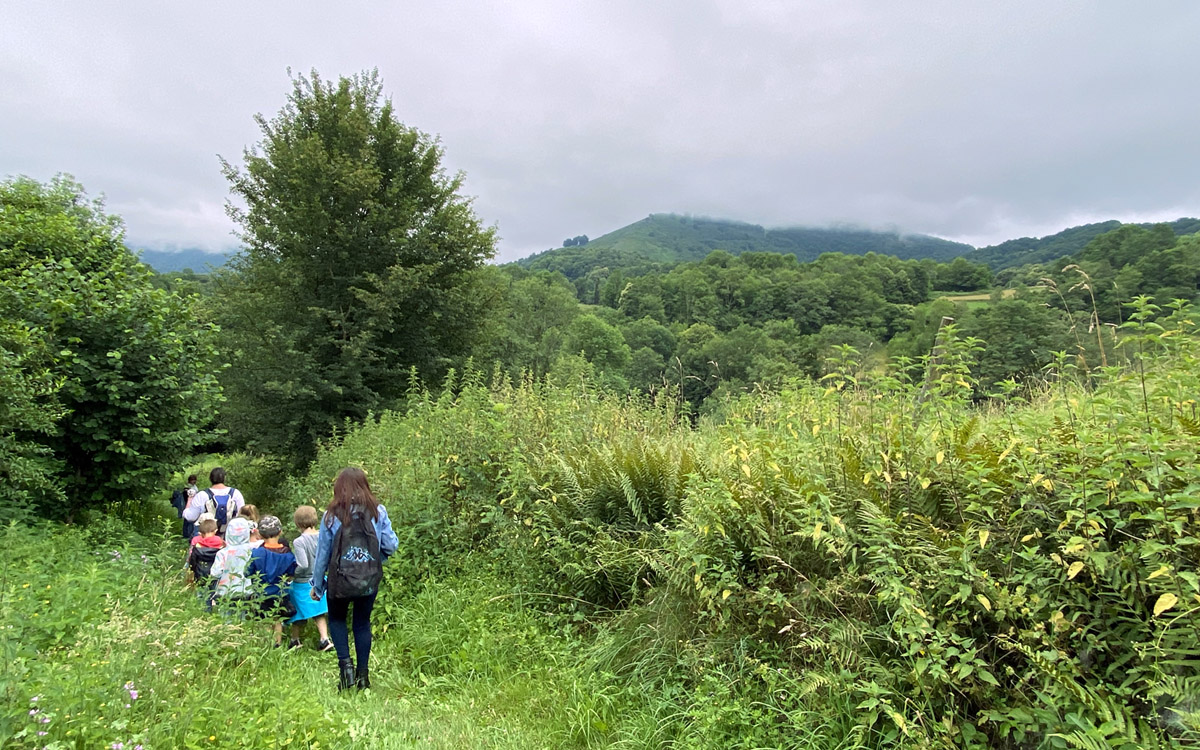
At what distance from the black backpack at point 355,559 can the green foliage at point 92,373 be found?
5142 mm

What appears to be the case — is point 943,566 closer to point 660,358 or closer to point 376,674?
point 376,674

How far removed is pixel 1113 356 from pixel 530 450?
5.30 m

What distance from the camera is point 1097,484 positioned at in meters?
2.66

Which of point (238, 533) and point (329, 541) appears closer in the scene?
point (329, 541)

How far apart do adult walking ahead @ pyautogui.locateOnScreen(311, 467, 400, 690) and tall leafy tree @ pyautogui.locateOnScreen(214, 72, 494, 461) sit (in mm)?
11626

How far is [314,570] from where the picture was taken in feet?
14.8

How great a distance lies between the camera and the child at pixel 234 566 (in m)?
4.82

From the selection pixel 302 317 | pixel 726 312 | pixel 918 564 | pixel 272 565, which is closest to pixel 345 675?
pixel 272 565

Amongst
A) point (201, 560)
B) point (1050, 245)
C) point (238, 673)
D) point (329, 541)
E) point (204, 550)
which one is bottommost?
point (201, 560)

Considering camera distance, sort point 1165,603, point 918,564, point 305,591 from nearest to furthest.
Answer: point 1165,603
point 918,564
point 305,591

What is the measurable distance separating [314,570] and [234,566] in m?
1.74

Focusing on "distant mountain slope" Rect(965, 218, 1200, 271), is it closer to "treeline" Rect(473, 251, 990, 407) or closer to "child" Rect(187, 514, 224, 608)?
"treeline" Rect(473, 251, 990, 407)

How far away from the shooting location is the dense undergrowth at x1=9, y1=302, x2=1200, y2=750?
251cm

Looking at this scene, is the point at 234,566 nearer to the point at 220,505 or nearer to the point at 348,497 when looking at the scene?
the point at 348,497
